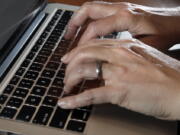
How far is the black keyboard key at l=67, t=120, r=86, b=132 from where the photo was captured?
0.54 metres

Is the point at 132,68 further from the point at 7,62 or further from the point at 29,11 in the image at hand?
the point at 29,11

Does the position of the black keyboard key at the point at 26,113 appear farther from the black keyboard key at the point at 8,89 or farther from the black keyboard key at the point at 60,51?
the black keyboard key at the point at 60,51

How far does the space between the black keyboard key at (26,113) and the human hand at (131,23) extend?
7.5 inches

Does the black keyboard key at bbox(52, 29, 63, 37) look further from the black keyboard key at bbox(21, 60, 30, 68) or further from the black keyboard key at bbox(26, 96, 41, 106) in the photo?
the black keyboard key at bbox(26, 96, 41, 106)

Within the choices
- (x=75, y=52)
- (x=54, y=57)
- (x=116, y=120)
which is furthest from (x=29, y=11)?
(x=116, y=120)

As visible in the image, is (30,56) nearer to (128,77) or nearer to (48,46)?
(48,46)

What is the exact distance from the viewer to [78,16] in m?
0.73

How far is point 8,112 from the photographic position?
1.83 ft

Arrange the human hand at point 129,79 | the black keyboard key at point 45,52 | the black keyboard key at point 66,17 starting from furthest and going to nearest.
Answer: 1. the black keyboard key at point 66,17
2. the black keyboard key at point 45,52
3. the human hand at point 129,79

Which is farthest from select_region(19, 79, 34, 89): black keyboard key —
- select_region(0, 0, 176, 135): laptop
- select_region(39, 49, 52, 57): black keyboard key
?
select_region(39, 49, 52, 57): black keyboard key

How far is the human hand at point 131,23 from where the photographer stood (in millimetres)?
683

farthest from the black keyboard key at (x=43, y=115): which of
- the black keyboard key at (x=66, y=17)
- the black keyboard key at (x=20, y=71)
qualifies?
the black keyboard key at (x=66, y=17)

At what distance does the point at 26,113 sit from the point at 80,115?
0.09 metres

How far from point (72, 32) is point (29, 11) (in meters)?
0.13
